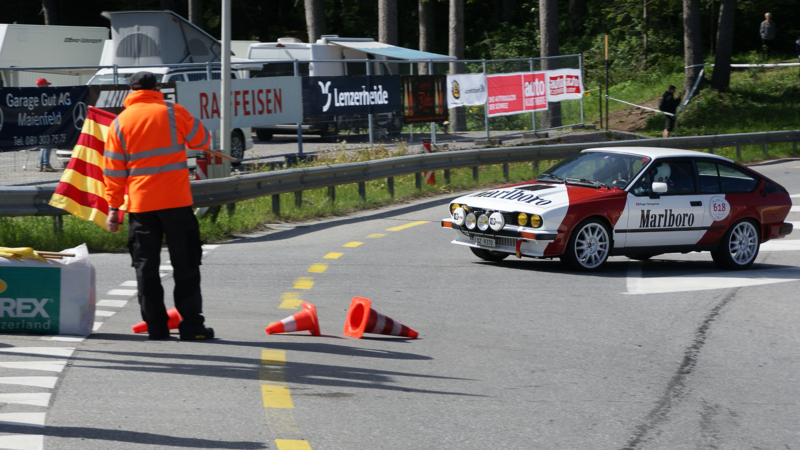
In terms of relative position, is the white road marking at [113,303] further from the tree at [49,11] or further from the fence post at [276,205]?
the tree at [49,11]

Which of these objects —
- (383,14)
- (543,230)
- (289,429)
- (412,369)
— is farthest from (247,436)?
(383,14)

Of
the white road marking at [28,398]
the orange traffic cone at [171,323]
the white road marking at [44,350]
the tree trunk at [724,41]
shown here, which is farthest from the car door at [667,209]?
the tree trunk at [724,41]

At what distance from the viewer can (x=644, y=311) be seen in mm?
8742

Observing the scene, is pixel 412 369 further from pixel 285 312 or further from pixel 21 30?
pixel 21 30

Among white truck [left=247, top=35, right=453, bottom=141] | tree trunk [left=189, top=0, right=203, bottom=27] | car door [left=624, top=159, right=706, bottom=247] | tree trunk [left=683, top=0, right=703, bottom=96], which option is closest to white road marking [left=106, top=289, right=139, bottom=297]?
car door [left=624, top=159, right=706, bottom=247]

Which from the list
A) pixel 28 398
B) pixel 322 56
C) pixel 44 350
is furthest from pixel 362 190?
pixel 322 56

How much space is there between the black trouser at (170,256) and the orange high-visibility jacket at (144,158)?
0.09m

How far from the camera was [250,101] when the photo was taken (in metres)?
18.8

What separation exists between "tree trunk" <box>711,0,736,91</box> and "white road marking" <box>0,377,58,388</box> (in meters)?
30.1

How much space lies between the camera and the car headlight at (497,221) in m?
10.5

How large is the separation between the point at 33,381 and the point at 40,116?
9763mm

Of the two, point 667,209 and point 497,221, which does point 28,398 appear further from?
point 667,209

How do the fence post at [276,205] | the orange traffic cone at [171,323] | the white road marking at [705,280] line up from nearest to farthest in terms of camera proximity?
the orange traffic cone at [171,323], the white road marking at [705,280], the fence post at [276,205]

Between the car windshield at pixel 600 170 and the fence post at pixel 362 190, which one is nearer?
the car windshield at pixel 600 170
